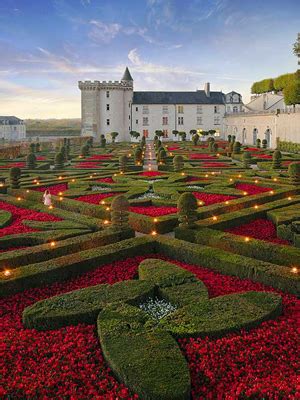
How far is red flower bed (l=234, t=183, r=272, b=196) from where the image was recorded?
16719 millimetres

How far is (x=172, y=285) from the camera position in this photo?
741 centimetres

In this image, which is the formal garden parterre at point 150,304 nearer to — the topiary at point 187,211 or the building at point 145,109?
the topiary at point 187,211

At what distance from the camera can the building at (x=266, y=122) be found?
43.7 m

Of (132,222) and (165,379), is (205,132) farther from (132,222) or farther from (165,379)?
(165,379)

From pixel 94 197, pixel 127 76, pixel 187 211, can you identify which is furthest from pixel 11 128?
pixel 187 211

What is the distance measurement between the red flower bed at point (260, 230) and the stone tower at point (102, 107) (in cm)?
5553

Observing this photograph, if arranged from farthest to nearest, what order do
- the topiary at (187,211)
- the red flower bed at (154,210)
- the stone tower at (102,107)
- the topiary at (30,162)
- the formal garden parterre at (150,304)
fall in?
the stone tower at (102,107), the topiary at (30,162), the red flower bed at (154,210), the topiary at (187,211), the formal garden parterre at (150,304)

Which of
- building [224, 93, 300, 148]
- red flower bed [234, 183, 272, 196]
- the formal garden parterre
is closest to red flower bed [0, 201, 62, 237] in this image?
the formal garden parterre

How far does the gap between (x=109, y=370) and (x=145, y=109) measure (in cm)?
6510

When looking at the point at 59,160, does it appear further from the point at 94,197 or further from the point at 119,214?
the point at 119,214

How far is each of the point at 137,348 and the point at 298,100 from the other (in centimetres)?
4245

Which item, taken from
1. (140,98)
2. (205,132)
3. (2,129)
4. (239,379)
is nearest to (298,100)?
(205,132)

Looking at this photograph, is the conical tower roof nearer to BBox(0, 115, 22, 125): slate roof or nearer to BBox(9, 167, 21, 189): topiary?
BBox(0, 115, 22, 125): slate roof

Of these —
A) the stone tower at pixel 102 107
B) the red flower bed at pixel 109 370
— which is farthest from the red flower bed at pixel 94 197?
the stone tower at pixel 102 107
